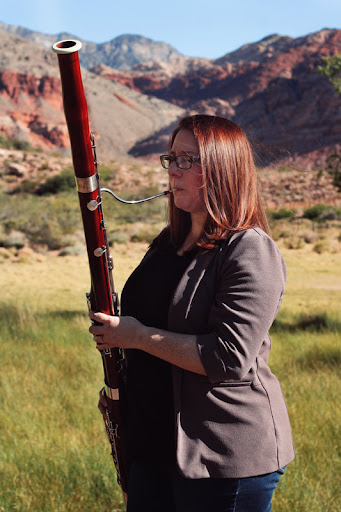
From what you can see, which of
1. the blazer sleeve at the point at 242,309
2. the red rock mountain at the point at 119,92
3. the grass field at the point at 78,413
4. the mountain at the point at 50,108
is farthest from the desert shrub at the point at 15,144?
the blazer sleeve at the point at 242,309

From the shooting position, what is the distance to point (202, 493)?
139 centimetres

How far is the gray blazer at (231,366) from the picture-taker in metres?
1.26

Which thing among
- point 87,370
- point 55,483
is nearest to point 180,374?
point 55,483

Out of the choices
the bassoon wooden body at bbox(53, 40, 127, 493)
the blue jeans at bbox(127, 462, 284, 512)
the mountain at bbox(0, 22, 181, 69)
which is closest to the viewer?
the bassoon wooden body at bbox(53, 40, 127, 493)

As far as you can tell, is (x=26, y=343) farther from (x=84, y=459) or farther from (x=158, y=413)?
(x=158, y=413)

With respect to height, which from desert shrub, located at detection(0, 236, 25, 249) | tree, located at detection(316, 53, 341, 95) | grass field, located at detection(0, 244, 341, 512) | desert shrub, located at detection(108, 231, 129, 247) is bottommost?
desert shrub, located at detection(108, 231, 129, 247)

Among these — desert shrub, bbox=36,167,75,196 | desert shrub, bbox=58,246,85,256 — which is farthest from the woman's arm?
desert shrub, bbox=36,167,75,196

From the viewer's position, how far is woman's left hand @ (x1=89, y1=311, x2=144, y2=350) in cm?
140

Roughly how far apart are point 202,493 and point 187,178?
87cm

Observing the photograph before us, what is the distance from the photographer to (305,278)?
544 inches

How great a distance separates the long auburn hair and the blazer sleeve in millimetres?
101

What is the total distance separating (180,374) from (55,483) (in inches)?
72.6

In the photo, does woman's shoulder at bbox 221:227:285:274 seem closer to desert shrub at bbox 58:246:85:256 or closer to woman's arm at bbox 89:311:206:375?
woman's arm at bbox 89:311:206:375

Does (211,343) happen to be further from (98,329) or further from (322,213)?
(322,213)
